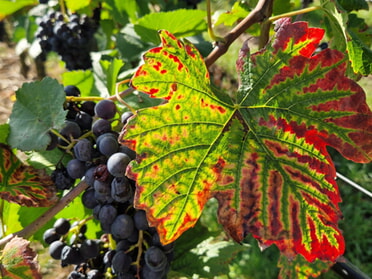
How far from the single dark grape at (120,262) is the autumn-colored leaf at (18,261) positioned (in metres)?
0.15

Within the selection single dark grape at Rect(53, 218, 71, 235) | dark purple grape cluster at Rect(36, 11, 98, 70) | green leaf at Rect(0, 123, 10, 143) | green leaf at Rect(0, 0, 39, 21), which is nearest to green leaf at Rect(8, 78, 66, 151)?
green leaf at Rect(0, 123, 10, 143)

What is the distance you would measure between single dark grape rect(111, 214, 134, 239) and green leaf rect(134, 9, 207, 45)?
59 cm

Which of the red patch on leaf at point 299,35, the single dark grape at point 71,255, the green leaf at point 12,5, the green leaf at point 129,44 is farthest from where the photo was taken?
the green leaf at point 12,5

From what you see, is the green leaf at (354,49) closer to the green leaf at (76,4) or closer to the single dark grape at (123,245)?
the single dark grape at (123,245)

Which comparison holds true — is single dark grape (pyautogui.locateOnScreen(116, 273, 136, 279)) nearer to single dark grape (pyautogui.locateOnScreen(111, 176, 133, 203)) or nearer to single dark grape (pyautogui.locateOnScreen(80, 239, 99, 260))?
single dark grape (pyautogui.locateOnScreen(80, 239, 99, 260))

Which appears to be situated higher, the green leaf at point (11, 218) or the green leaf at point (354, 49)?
the green leaf at point (354, 49)

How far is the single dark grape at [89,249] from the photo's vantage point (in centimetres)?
93

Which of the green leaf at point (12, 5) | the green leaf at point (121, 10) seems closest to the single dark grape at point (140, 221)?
the green leaf at point (121, 10)

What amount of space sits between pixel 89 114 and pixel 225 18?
1.53ft

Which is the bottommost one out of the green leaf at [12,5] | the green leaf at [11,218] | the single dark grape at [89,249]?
the single dark grape at [89,249]

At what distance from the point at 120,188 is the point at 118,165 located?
0.05 m

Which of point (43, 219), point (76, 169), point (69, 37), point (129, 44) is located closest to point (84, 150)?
point (76, 169)

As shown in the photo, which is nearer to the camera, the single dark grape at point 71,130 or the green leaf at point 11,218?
the single dark grape at point 71,130

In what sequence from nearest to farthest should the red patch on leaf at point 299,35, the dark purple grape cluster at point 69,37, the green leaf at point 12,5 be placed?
the red patch on leaf at point 299,35 < the dark purple grape cluster at point 69,37 < the green leaf at point 12,5
